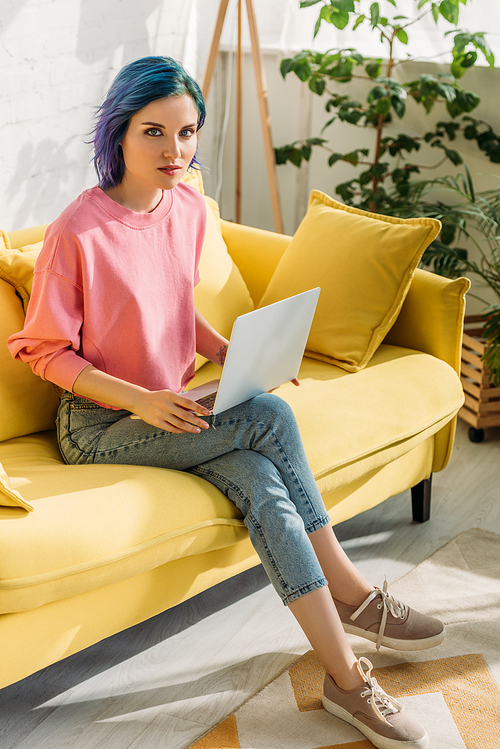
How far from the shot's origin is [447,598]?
170cm

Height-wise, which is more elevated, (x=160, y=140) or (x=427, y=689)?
(x=160, y=140)

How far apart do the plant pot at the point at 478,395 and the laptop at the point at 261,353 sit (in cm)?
117

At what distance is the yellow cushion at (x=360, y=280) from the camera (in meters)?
1.91

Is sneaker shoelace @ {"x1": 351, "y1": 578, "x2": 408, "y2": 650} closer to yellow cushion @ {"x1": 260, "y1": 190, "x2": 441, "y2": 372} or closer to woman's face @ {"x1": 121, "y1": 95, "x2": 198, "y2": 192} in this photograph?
yellow cushion @ {"x1": 260, "y1": 190, "x2": 441, "y2": 372}

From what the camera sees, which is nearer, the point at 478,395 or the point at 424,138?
the point at 478,395

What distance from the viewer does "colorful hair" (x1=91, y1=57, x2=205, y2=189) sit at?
4.31ft

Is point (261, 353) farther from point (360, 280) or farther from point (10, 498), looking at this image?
point (360, 280)

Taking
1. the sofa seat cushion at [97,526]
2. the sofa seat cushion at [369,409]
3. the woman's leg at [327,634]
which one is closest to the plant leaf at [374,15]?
the sofa seat cushion at [369,409]

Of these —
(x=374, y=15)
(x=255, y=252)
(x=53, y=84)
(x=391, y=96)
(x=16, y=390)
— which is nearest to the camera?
(x=16, y=390)

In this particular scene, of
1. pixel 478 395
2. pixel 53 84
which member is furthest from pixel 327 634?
pixel 53 84

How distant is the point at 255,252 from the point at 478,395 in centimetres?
89

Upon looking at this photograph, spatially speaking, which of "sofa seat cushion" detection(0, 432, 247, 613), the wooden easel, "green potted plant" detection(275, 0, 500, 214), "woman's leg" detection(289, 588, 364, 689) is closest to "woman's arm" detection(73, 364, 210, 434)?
"sofa seat cushion" detection(0, 432, 247, 613)

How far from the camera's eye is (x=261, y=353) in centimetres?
132

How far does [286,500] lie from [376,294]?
0.77 metres
